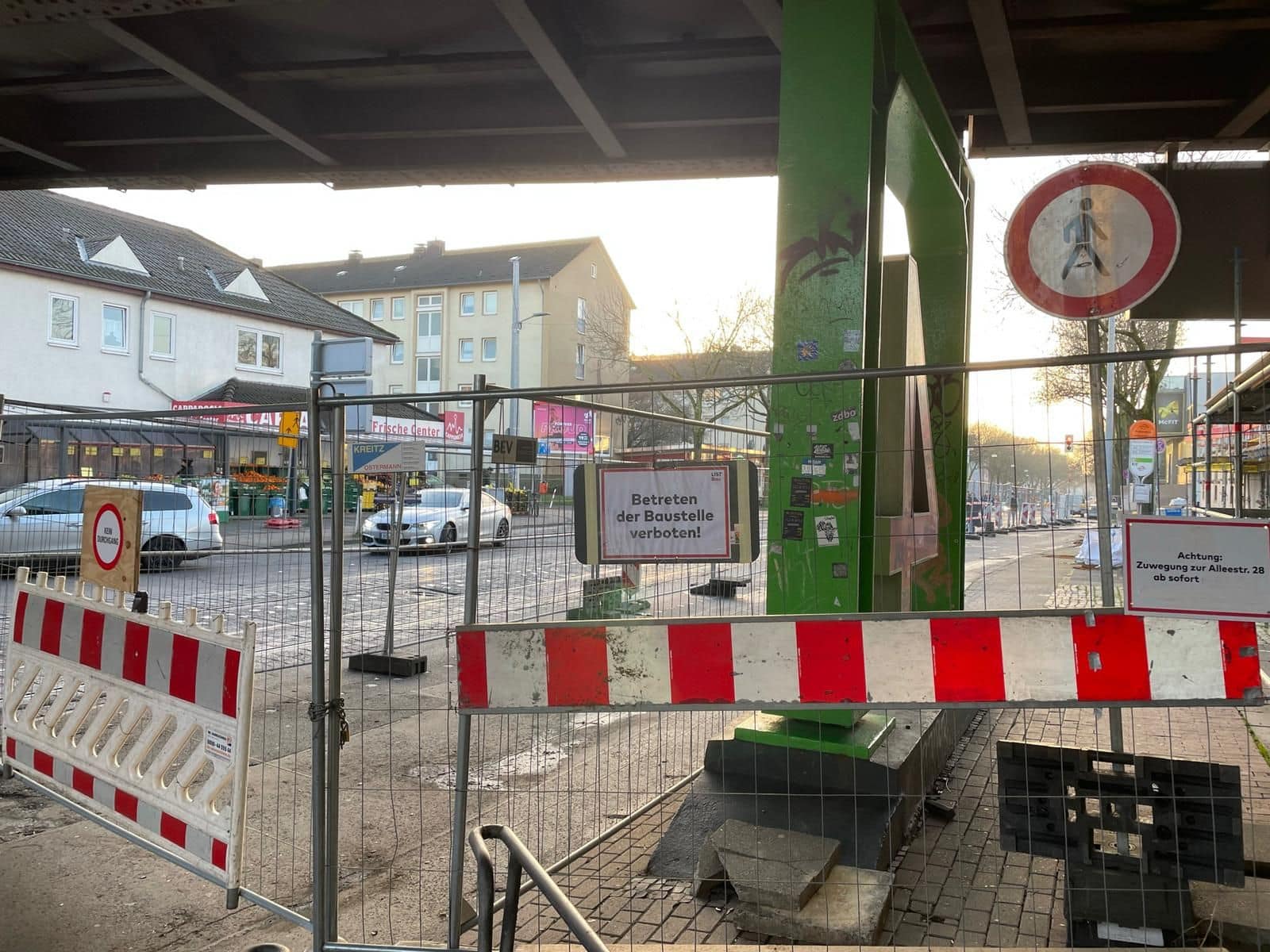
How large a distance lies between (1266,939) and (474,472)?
357 centimetres

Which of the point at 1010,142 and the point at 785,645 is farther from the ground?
the point at 1010,142

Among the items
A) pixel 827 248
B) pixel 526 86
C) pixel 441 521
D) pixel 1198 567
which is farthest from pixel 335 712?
pixel 526 86

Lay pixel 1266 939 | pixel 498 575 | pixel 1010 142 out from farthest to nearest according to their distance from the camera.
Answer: pixel 1010 142
pixel 498 575
pixel 1266 939

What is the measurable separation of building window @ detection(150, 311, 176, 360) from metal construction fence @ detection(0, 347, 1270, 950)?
31.1 meters

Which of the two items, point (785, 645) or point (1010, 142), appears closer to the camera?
point (785, 645)

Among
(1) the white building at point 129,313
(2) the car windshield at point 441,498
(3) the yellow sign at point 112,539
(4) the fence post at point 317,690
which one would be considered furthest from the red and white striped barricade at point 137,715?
(1) the white building at point 129,313

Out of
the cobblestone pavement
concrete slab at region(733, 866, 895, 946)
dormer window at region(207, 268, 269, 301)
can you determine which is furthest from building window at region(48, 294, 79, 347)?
concrete slab at region(733, 866, 895, 946)

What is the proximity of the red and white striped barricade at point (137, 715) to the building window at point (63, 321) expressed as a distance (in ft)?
98.5

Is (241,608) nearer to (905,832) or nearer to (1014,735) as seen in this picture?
(905,832)

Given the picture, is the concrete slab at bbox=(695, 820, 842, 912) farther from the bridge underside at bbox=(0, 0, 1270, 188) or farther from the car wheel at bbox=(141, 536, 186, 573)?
the bridge underside at bbox=(0, 0, 1270, 188)

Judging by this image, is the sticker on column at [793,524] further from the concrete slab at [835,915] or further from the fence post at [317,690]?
the fence post at [317,690]

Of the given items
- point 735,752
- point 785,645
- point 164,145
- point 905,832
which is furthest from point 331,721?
point 164,145

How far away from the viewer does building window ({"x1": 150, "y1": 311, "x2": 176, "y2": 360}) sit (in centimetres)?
3388

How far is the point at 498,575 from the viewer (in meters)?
4.16
